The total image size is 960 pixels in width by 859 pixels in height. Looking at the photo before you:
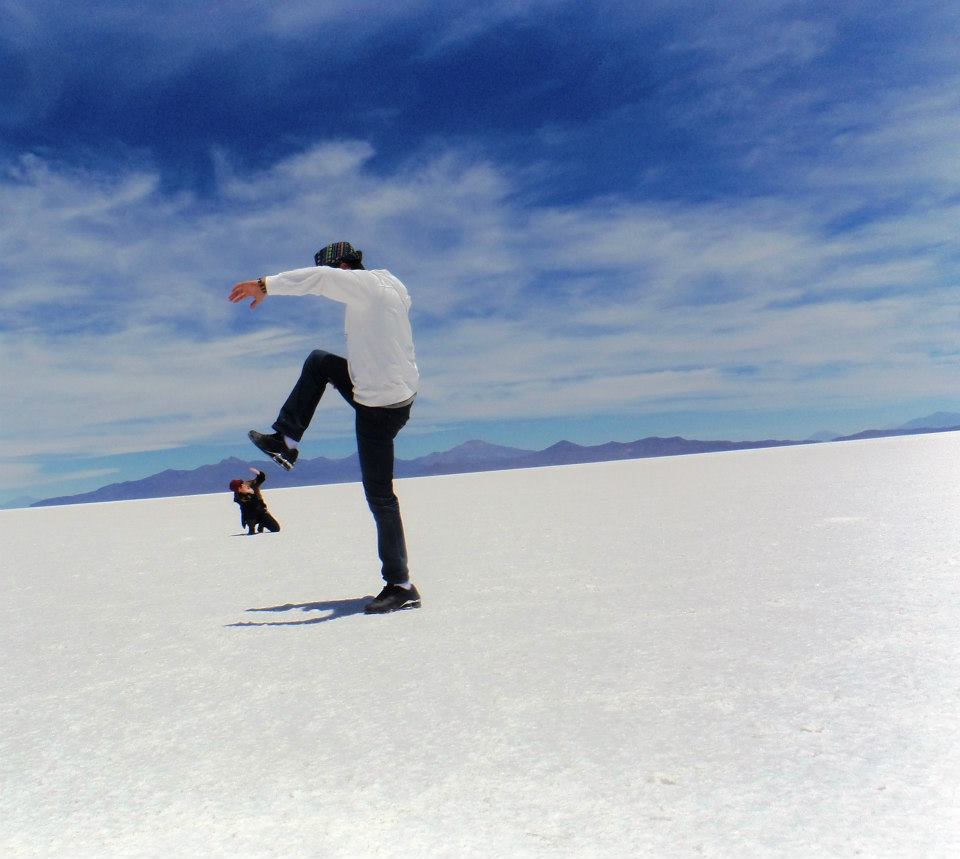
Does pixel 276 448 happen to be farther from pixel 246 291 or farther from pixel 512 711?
pixel 512 711

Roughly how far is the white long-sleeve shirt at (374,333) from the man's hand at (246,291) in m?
0.27

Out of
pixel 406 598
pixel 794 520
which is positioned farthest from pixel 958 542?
pixel 406 598

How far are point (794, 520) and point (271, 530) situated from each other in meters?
5.47

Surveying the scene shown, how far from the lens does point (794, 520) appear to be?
5.88m

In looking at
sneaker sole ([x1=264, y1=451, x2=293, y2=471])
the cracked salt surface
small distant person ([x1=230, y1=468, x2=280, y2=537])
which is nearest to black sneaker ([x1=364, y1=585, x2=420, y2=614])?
the cracked salt surface

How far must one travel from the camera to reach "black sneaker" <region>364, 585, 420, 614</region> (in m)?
3.56

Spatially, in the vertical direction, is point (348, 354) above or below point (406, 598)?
above

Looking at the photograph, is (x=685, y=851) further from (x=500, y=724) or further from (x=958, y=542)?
(x=958, y=542)

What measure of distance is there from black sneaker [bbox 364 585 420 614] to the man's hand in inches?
58.7

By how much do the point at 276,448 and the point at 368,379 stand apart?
22.3 inches

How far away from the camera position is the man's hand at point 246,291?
3.55 metres

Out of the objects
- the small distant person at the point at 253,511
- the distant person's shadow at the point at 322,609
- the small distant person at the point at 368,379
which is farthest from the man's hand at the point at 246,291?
the small distant person at the point at 253,511

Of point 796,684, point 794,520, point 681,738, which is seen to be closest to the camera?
point 681,738

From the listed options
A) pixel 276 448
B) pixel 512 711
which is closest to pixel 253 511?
pixel 276 448
